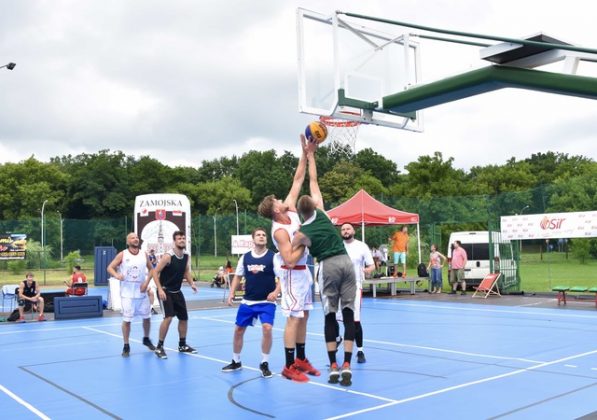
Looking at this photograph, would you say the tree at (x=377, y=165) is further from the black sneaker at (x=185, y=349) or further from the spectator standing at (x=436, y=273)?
the black sneaker at (x=185, y=349)

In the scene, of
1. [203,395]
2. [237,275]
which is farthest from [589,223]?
[203,395]

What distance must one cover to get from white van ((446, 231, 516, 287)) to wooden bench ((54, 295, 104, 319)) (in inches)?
486

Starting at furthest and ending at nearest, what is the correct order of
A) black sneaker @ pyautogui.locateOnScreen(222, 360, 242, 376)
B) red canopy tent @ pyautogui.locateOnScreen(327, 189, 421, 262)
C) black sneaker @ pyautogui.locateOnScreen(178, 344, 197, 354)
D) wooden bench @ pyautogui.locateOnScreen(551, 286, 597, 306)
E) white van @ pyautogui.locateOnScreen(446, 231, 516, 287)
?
white van @ pyautogui.locateOnScreen(446, 231, 516, 287)
red canopy tent @ pyautogui.locateOnScreen(327, 189, 421, 262)
wooden bench @ pyautogui.locateOnScreen(551, 286, 597, 306)
black sneaker @ pyautogui.locateOnScreen(178, 344, 197, 354)
black sneaker @ pyautogui.locateOnScreen(222, 360, 242, 376)

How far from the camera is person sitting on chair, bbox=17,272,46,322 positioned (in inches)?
628

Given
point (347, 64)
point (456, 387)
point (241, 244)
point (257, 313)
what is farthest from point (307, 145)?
point (241, 244)

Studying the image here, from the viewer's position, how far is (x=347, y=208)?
70.3 feet

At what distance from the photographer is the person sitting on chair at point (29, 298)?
628 inches

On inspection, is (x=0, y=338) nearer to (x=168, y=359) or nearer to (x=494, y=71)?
(x=168, y=359)

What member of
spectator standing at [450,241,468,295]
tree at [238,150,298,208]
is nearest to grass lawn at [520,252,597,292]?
spectator standing at [450,241,468,295]

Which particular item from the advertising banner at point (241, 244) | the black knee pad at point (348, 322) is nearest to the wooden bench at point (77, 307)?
the advertising banner at point (241, 244)

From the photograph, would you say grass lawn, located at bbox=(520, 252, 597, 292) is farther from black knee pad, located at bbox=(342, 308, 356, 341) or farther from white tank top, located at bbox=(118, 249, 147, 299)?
black knee pad, located at bbox=(342, 308, 356, 341)

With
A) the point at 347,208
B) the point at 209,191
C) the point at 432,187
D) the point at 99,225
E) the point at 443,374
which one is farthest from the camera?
the point at 209,191

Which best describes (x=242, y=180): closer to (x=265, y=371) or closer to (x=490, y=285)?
(x=490, y=285)

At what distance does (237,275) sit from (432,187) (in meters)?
47.0
